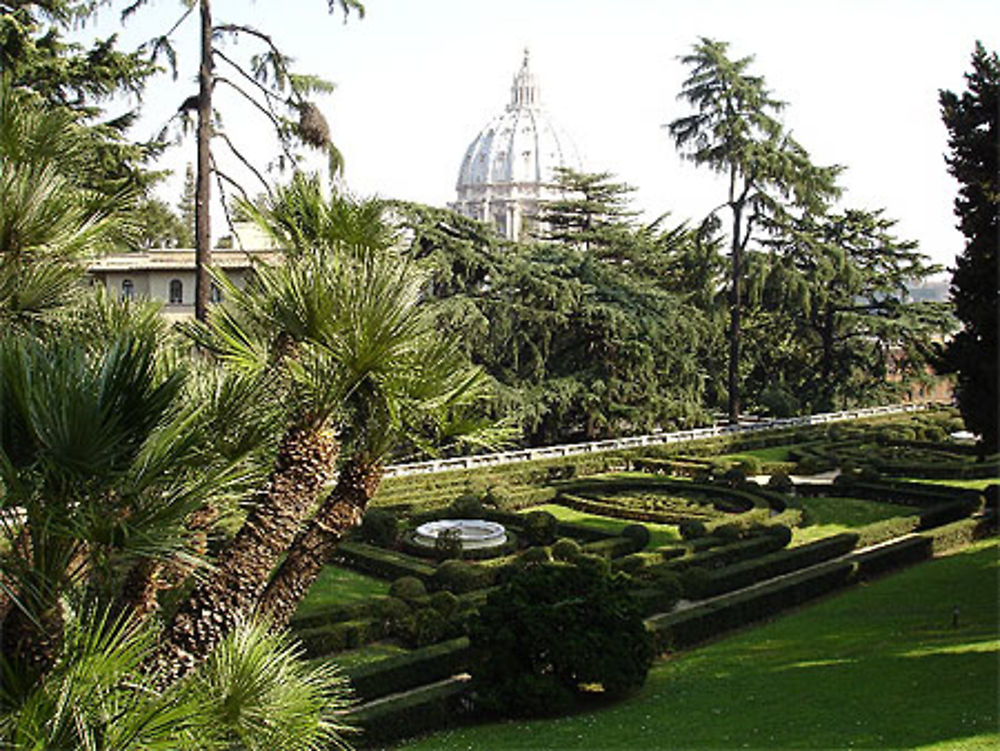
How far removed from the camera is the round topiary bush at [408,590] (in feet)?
52.4

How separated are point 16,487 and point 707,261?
1548 inches

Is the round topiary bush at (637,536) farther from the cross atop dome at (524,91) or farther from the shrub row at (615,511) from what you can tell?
the cross atop dome at (524,91)

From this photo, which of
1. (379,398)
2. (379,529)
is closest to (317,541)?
(379,398)

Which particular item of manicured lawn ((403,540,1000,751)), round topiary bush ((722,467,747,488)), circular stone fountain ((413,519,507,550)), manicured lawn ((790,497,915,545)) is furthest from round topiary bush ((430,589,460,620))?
round topiary bush ((722,467,747,488))

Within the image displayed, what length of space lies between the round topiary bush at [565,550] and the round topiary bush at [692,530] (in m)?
2.81

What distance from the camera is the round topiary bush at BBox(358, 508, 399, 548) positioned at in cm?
1992

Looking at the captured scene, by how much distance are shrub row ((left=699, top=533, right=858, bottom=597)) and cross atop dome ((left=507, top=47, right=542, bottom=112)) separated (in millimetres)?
106923

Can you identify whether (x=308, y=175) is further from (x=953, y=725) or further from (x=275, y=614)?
(x=953, y=725)

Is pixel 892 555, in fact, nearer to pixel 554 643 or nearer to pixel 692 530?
pixel 692 530

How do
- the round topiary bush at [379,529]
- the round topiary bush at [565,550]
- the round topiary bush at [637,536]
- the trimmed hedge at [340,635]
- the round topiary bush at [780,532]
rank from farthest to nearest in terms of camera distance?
the round topiary bush at [780,532] → the round topiary bush at [379,529] → the round topiary bush at [637,536] → the round topiary bush at [565,550] → the trimmed hedge at [340,635]

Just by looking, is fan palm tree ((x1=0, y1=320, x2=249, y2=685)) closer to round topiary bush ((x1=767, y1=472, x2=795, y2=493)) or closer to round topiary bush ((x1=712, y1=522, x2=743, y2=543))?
round topiary bush ((x1=712, y1=522, x2=743, y2=543))

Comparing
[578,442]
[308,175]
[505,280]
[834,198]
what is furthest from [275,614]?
[834,198]

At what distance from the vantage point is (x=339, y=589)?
17.1 m

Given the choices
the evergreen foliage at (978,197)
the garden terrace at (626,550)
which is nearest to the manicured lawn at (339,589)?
the garden terrace at (626,550)
